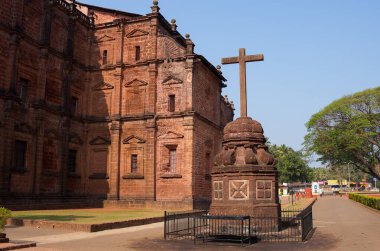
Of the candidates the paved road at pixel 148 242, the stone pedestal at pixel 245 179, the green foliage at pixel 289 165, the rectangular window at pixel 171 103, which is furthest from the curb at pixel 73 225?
the green foliage at pixel 289 165

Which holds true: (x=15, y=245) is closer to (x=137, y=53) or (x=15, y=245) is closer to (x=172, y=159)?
(x=172, y=159)

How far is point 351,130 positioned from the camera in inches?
1825

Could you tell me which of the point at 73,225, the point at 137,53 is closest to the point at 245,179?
the point at 73,225

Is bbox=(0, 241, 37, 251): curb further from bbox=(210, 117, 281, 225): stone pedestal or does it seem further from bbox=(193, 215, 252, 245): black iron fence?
bbox=(210, 117, 281, 225): stone pedestal

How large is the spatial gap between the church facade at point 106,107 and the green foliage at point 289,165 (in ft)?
184

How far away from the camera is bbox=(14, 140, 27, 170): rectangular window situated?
24297 mm

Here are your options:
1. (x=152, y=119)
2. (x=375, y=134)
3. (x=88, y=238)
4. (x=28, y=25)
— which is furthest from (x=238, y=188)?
(x=375, y=134)

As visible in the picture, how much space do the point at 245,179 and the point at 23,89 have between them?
18953mm

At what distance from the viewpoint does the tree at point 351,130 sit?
46.3 metres

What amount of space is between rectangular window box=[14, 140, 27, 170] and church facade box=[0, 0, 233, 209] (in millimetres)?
89

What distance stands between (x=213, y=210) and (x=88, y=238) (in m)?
4.31

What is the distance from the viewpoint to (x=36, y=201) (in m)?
25.1

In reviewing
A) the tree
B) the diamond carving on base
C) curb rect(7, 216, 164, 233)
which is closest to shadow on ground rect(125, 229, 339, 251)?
the diamond carving on base

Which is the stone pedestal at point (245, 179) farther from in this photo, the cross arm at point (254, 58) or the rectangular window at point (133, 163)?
the rectangular window at point (133, 163)
